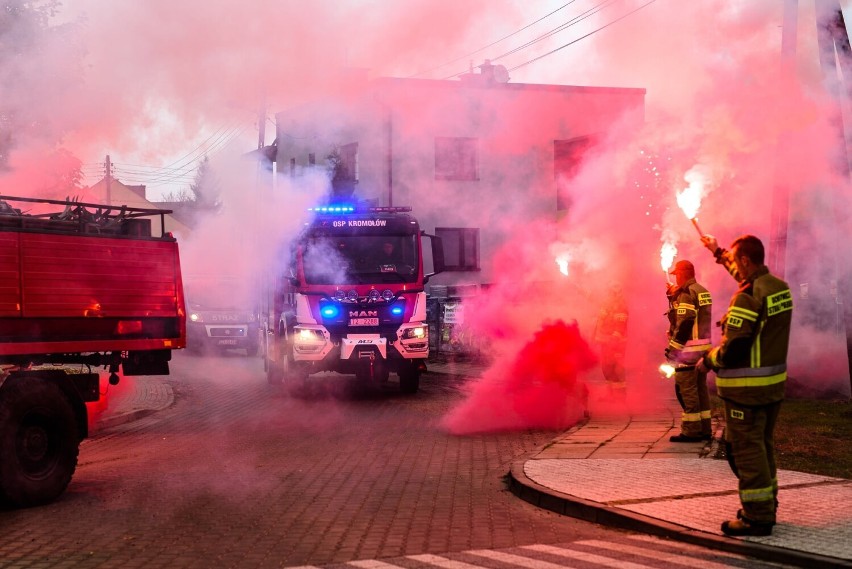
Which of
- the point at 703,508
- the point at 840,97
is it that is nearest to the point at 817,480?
the point at 703,508

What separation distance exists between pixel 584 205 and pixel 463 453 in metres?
16.5

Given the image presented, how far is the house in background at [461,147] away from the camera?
21312 mm

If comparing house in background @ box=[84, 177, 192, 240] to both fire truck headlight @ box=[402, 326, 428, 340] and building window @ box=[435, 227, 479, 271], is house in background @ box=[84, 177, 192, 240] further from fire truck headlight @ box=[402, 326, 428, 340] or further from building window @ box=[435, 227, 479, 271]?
fire truck headlight @ box=[402, 326, 428, 340]

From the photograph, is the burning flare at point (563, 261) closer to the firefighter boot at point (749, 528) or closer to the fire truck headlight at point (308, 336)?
the fire truck headlight at point (308, 336)

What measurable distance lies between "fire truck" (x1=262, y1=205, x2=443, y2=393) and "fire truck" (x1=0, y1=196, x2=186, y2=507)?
6619mm

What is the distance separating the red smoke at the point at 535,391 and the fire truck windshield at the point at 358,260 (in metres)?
2.49

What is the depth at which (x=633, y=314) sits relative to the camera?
25.2 metres

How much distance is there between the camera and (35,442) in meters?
8.34

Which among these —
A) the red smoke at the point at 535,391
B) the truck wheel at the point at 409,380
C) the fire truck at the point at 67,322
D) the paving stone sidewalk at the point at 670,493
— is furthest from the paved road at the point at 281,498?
the truck wheel at the point at 409,380

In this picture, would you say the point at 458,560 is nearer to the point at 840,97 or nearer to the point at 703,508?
the point at 703,508

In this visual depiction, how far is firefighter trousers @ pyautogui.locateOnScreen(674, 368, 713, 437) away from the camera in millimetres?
10312

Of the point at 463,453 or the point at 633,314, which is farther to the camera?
the point at 633,314

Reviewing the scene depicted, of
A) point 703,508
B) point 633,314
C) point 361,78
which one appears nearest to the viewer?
point 703,508

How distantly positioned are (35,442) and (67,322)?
1.10m
